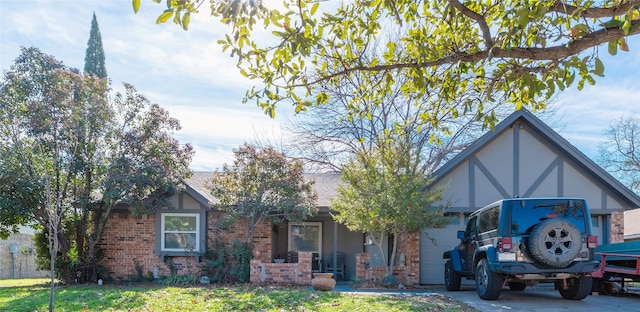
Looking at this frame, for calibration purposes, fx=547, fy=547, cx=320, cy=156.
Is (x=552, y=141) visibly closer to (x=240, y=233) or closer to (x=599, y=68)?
(x=240, y=233)

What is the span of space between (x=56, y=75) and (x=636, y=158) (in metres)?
26.8

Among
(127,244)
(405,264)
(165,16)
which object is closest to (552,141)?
(405,264)

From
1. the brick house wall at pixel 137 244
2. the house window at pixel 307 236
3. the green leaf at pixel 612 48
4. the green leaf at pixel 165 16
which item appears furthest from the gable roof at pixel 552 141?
the green leaf at pixel 165 16

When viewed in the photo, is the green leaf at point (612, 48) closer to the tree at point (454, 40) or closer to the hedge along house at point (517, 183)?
the tree at point (454, 40)

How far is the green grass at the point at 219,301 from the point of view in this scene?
365 inches

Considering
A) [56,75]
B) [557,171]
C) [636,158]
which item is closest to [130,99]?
[56,75]

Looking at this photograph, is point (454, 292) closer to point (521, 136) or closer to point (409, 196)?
point (409, 196)

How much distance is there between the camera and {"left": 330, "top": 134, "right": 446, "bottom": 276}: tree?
42.0 ft

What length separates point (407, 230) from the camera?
44.8ft

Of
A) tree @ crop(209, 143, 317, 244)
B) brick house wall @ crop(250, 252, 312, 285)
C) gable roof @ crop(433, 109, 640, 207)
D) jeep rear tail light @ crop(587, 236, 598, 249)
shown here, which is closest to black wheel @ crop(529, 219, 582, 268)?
jeep rear tail light @ crop(587, 236, 598, 249)

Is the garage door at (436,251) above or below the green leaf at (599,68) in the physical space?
below

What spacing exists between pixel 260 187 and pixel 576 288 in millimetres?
7709

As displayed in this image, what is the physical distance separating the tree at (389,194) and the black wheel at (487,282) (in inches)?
93.3

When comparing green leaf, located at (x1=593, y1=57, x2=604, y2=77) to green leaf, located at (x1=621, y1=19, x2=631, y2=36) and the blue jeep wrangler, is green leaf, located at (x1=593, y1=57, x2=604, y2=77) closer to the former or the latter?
green leaf, located at (x1=621, y1=19, x2=631, y2=36)
